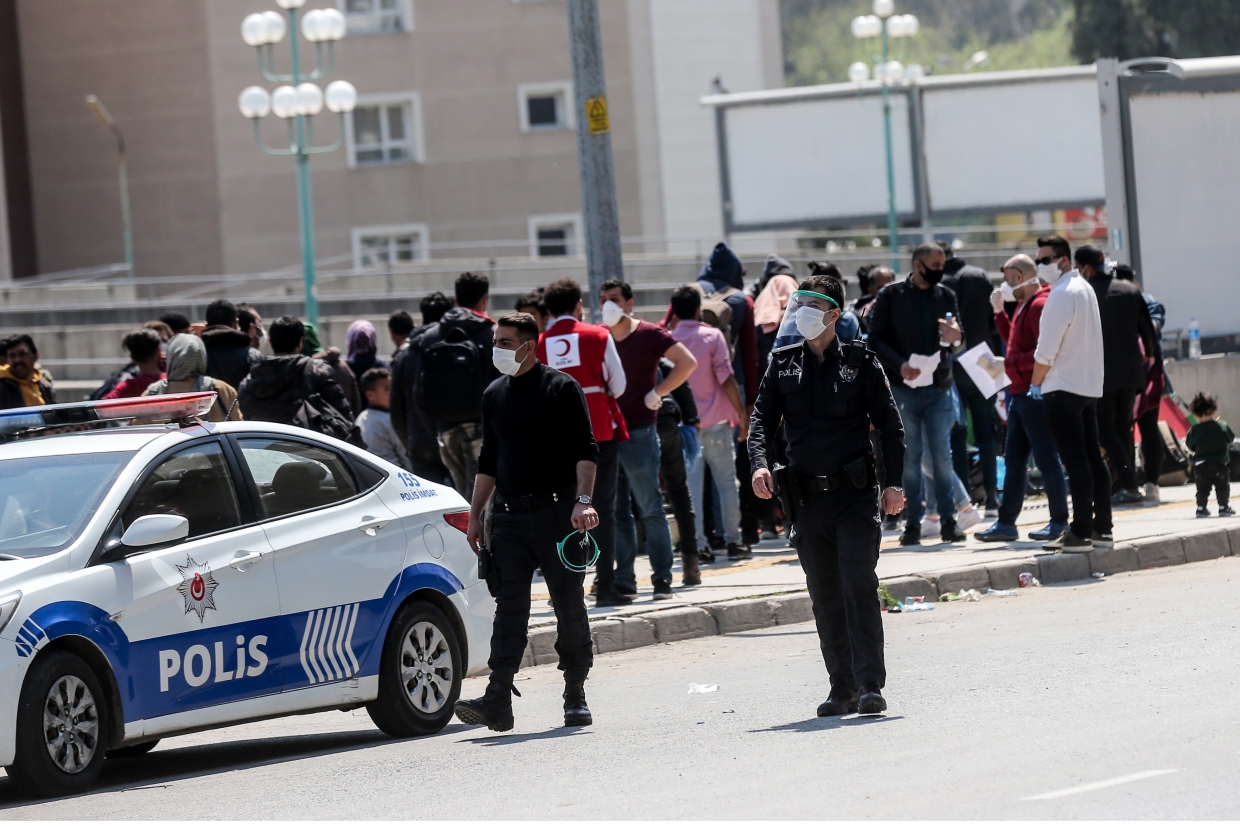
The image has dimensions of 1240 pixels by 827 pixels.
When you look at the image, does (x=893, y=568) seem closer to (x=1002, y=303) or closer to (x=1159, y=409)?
(x=1002, y=303)

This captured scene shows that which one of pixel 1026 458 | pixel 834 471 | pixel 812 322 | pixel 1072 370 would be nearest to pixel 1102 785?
pixel 834 471

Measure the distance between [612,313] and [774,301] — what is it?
257 cm

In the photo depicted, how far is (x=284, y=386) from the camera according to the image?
465 inches

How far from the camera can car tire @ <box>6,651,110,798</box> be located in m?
6.98

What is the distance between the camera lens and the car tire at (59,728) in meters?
6.98

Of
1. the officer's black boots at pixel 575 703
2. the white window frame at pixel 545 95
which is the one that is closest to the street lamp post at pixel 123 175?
the white window frame at pixel 545 95

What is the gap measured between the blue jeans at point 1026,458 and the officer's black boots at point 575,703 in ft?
16.6

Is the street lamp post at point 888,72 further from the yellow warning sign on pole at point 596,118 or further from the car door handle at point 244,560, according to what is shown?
the car door handle at point 244,560

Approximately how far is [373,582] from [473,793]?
1883 millimetres

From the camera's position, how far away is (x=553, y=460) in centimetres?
820

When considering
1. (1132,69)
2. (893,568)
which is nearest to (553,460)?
(893,568)

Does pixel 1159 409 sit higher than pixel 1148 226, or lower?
lower

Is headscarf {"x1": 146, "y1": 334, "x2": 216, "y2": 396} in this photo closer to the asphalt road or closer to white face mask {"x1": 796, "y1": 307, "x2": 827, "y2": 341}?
the asphalt road

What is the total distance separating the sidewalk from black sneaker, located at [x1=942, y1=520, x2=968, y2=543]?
2.3 inches
